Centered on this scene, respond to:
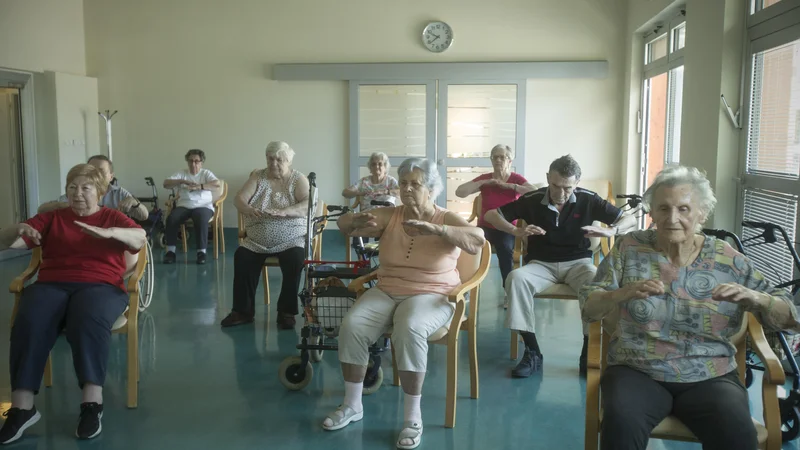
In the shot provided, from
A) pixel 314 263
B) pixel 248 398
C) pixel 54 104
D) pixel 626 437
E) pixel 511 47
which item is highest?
pixel 511 47

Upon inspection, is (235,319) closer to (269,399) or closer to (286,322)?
(286,322)

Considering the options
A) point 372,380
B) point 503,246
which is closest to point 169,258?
point 503,246

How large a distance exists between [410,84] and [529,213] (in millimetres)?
4618

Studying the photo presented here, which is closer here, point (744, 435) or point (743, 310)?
point (744, 435)

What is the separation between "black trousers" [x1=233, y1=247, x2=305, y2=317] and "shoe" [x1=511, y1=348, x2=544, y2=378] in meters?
1.62

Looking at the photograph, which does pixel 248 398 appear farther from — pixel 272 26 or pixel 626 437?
pixel 272 26

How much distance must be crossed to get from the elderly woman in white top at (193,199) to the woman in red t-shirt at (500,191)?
3.26m

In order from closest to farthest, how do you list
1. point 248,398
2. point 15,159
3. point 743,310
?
1. point 743,310
2. point 248,398
3. point 15,159

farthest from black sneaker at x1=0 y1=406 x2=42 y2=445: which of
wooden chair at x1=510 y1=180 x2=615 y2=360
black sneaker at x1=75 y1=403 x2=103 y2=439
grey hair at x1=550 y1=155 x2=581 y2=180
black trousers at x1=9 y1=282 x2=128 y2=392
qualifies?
grey hair at x1=550 y1=155 x2=581 y2=180

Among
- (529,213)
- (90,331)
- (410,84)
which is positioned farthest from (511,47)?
(90,331)

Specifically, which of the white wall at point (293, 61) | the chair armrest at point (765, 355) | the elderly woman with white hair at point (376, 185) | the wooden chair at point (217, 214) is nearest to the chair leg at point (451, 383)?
the chair armrest at point (765, 355)

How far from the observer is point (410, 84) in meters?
8.49

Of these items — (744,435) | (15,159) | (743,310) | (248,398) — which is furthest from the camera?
(15,159)

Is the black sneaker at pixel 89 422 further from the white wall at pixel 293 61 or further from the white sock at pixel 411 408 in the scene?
the white wall at pixel 293 61
